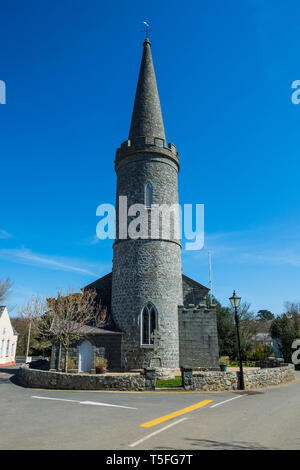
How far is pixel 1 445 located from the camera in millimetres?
6316

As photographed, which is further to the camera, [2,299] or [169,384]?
[2,299]

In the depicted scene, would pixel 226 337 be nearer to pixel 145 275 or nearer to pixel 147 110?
pixel 145 275

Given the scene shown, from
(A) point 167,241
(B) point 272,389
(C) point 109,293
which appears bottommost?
(B) point 272,389

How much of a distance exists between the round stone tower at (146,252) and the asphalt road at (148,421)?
8.00 meters

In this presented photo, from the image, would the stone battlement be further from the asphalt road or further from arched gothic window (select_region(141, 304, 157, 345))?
the asphalt road

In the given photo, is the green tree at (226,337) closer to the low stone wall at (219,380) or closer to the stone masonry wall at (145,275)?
the stone masonry wall at (145,275)

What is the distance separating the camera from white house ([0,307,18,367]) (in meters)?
35.9

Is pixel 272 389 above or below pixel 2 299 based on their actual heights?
below

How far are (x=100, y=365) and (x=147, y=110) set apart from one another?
1969 centimetres

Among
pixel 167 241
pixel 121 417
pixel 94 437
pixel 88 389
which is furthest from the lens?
pixel 167 241
